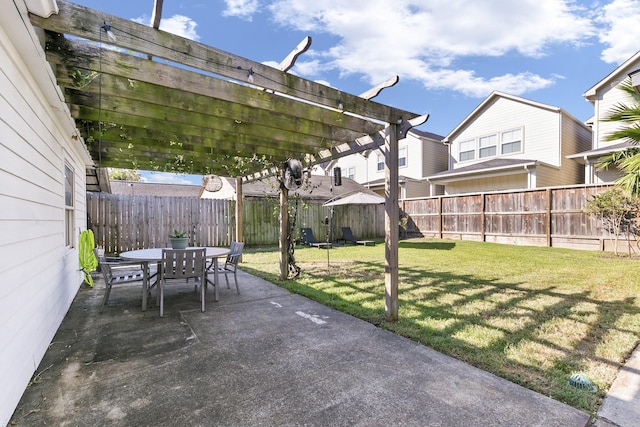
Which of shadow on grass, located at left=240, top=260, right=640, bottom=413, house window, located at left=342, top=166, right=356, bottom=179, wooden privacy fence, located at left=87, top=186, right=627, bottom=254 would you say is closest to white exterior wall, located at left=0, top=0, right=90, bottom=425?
shadow on grass, located at left=240, top=260, right=640, bottom=413

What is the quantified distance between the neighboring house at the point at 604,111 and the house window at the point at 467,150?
4516 mm

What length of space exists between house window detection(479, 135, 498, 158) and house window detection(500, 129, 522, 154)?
0.34 metres

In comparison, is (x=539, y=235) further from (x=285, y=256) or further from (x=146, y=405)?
(x=146, y=405)

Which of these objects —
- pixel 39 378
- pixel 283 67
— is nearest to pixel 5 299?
pixel 39 378

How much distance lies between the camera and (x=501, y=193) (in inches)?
439

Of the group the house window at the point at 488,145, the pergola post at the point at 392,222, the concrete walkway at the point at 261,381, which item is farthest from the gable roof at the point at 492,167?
the concrete walkway at the point at 261,381

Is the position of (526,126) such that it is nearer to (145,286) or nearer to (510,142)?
(510,142)


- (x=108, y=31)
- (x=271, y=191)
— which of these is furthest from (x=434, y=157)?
(x=108, y=31)

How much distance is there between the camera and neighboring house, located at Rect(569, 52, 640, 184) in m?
10.6

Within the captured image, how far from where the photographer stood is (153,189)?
22484 millimetres

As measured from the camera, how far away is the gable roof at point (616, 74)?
1041 centimetres

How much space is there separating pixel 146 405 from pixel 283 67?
2.86 meters

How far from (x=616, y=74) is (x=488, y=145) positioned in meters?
4.98

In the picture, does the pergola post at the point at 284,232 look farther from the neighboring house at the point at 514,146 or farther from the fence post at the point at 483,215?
the neighboring house at the point at 514,146
